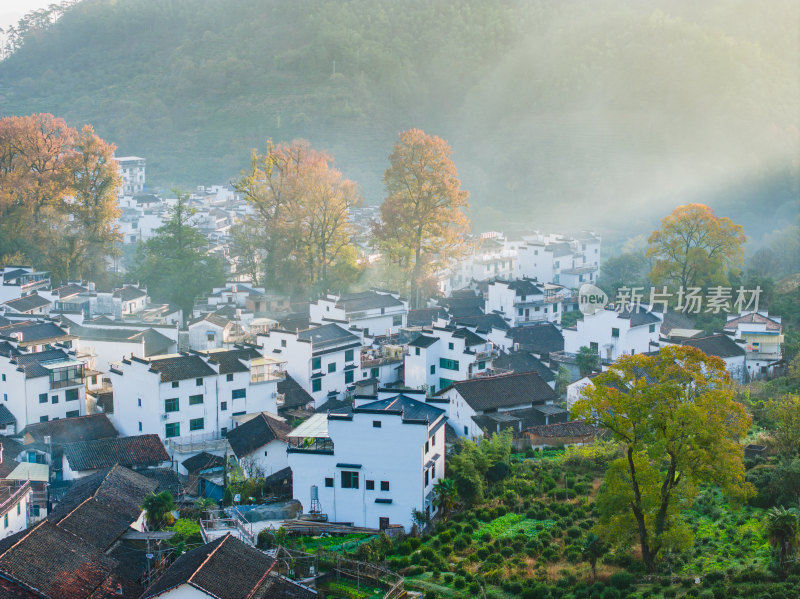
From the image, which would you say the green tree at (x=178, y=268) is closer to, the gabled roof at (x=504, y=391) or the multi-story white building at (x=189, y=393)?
the multi-story white building at (x=189, y=393)

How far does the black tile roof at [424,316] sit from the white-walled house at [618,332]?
234 inches

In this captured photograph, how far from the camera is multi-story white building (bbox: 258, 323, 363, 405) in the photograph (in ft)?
96.0

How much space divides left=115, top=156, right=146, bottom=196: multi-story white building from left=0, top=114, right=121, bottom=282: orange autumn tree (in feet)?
83.4

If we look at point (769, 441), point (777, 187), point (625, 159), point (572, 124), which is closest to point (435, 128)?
point (572, 124)

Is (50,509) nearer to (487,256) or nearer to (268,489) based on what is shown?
(268,489)

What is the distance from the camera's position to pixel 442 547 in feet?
61.4

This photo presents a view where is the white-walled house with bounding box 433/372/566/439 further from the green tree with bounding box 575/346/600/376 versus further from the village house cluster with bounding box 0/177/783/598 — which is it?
the green tree with bounding box 575/346/600/376

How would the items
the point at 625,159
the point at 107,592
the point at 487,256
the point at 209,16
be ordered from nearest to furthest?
the point at 107,592 → the point at 487,256 → the point at 625,159 → the point at 209,16

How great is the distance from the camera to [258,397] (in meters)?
27.5

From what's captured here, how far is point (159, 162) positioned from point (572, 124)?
34.4 m

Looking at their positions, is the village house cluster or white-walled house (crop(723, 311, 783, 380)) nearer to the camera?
the village house cluster

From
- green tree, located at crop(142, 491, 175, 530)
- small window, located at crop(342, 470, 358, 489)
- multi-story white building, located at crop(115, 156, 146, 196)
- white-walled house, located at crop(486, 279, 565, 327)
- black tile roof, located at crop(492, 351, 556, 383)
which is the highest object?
multi-story white building, located at crop(115, 156, 146, 196)

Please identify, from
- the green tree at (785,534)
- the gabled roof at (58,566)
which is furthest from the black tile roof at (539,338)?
the gabled roof at (58,566)

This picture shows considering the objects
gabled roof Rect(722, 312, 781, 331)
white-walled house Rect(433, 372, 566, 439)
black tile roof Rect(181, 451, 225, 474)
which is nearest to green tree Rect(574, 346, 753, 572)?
white-walled house Rect(433, 372, 566, 439)
